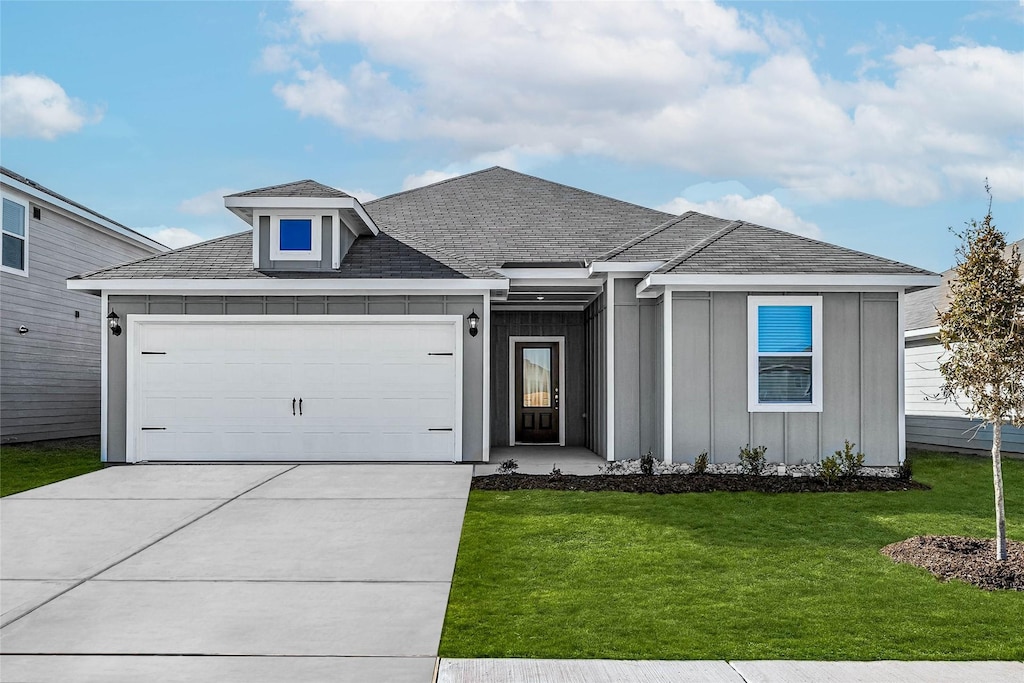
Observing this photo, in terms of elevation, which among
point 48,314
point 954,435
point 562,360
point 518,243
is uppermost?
point 518,243

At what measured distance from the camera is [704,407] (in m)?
10.7

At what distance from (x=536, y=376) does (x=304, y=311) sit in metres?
4.92

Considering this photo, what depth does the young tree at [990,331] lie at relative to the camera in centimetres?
632

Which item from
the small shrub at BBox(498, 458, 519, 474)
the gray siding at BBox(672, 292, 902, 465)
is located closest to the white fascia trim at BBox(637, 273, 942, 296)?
the gray siding at BBox(672, 292, 902, 465)

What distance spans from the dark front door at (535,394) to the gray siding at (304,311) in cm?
323

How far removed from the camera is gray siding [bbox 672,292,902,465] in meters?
10.7

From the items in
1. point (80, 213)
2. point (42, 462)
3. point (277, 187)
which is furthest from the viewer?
point (80, 213)

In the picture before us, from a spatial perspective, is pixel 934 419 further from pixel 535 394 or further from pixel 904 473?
pixel 535 394

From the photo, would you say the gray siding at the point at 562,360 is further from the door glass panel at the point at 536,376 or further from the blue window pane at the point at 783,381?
the blue window pane at the point at 783,381

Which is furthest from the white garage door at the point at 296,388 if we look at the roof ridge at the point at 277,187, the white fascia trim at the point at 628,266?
the white fascia trim at the point at 628,266

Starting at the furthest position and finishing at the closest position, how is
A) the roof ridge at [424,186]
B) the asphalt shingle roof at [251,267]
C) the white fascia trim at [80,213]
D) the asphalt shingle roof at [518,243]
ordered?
1. the roof ridge at [424,186]
2. the white fascia trim at [80,213]
3. the asphalt shingle roof at [251,267]
4. the asphalt shingle roof at [518,243]

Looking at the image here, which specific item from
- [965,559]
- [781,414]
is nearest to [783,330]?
[781,414]

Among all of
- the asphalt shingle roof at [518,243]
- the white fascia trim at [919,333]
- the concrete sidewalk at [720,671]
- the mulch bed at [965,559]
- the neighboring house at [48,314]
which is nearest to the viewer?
the concrete sidewalk at [720,671]

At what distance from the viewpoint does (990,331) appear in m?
6.36
